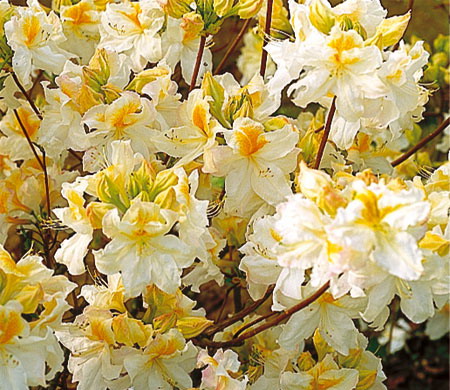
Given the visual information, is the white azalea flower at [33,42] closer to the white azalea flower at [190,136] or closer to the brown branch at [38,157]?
the brown branch at [38,157]

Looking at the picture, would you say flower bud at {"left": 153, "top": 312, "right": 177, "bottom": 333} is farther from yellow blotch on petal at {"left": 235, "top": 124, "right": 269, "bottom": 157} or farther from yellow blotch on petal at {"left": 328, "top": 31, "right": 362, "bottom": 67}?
yellow blotch on petal at {"left": 328, "top": 31, "right": 362, "bottom": 67}

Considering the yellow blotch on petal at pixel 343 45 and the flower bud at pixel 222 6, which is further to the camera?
the flower bud at pixel 222 6

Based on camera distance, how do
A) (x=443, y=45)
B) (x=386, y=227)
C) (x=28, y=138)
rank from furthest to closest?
(x=443, y=45) → (x=28, y=138) → (x=386, y=227)

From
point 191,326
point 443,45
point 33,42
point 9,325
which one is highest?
point 33,42

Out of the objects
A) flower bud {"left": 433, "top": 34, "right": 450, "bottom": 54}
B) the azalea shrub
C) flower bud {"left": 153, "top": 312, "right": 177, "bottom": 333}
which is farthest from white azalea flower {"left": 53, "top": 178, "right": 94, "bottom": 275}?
flower bud {"left": 433, "top": 34, "right": 450, "bottom": 54}

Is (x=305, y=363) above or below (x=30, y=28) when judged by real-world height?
below

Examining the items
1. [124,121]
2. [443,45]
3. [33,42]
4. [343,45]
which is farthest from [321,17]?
[443,45]

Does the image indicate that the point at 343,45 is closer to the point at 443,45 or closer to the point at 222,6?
the point at 222,6

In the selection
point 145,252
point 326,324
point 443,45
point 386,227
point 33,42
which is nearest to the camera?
point 386,227

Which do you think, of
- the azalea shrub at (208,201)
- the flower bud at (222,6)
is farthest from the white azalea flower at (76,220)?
the flower bud at (222,6)
